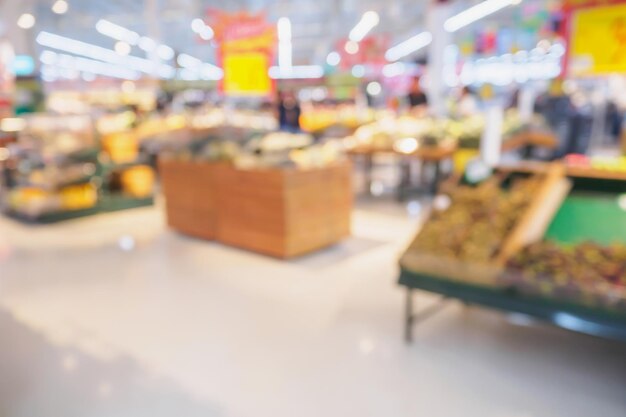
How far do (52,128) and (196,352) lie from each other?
18.9ft

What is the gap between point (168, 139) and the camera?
28.9 feet

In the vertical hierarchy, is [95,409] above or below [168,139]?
below

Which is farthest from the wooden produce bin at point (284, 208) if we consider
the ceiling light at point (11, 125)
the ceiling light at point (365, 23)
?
the ceiling light at point (365, 23)

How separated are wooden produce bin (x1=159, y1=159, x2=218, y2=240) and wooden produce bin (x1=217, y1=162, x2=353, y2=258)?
169 mm

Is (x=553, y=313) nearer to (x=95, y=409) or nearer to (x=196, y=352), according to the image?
(x=196, y=352)

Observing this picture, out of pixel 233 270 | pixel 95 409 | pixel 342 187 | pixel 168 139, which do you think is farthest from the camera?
pixel 168 139

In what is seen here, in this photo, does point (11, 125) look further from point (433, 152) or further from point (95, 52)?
point (95, 52)

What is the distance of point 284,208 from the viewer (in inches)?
189

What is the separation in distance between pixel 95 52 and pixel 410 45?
19.4 meters

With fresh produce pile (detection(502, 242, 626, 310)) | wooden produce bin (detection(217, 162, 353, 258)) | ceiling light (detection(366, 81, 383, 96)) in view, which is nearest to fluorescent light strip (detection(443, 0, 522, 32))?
ceiling light (detection(366, 81, 383, 96))

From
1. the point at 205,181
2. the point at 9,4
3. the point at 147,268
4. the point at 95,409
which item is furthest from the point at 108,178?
the point at 9,4

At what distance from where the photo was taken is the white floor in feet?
8.70

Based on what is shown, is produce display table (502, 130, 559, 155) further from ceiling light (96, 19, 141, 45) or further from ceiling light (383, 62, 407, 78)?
ceiling light (96, 19, 141, 45)

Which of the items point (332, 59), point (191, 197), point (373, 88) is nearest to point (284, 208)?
point (191, 197)
